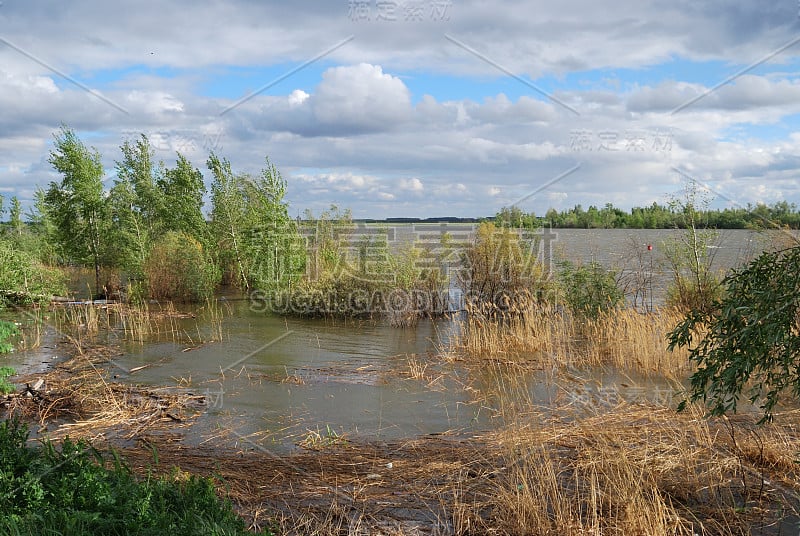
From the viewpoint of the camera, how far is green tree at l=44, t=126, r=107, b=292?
2164 cm

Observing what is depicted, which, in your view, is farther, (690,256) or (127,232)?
(127,232)

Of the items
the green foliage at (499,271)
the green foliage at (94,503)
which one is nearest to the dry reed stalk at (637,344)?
the green foliage at (499,271)

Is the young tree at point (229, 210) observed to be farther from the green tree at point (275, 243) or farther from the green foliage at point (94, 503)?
the green foliage at point (94, 503)

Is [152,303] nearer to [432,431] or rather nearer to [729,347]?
[432,431]

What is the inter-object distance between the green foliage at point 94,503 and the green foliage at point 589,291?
37.2ft

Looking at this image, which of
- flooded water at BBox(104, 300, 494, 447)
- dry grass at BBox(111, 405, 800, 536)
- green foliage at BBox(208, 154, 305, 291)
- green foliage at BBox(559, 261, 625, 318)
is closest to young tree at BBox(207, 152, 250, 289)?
green foliage at BBox(208, 154, 305, 291)

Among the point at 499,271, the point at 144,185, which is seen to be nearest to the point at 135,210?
the point at 144,185

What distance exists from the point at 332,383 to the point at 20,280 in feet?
37.5

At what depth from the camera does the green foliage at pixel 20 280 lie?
56.8ft

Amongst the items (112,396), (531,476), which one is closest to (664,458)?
(531,476)

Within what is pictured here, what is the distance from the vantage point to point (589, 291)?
1491cm

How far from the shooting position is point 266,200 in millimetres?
19328

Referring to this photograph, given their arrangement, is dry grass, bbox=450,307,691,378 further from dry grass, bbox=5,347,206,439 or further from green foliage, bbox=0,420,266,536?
green foliage, bbox=0,420,266,536

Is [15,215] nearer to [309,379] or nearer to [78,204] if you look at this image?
[78,204]
